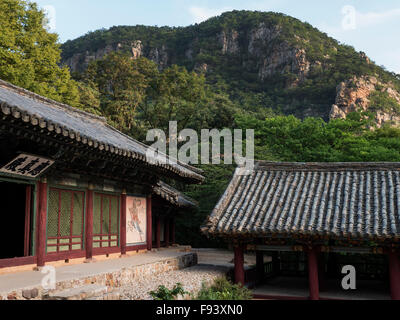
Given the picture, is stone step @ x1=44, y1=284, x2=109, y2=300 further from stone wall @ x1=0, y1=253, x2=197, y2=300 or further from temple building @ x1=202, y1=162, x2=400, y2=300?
temple building @ x1=202, y1=162, x2=400, y2=300

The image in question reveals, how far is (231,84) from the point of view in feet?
184

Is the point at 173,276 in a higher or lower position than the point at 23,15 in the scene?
lower

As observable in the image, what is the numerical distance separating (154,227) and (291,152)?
9288 millimetres

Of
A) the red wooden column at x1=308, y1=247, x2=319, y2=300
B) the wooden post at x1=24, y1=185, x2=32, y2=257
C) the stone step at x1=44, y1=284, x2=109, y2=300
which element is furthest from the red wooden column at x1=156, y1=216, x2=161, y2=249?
the stone step at x1=44, y1=284, x2=109, y2=300

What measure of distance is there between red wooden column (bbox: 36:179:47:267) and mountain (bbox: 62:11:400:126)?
115 ft

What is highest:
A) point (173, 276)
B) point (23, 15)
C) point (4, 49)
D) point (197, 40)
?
point (197, 40)

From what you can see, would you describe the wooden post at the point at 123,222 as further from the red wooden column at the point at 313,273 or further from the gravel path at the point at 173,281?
the red wooden column at the point at 313,273

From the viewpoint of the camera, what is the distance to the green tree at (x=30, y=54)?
22.2 meters

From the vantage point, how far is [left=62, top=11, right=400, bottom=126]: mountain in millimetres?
47531

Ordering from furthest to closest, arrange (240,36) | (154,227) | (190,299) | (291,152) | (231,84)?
(240,36)
(231,84)
(291,152)
(154,227)
(190,299)

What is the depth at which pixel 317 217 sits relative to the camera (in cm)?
1060

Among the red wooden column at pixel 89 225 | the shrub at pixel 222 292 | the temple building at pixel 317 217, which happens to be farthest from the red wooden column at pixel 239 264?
the red wooden column at pixel 89 225

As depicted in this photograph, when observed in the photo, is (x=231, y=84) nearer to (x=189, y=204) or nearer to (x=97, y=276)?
→ (x=189, y=204)
